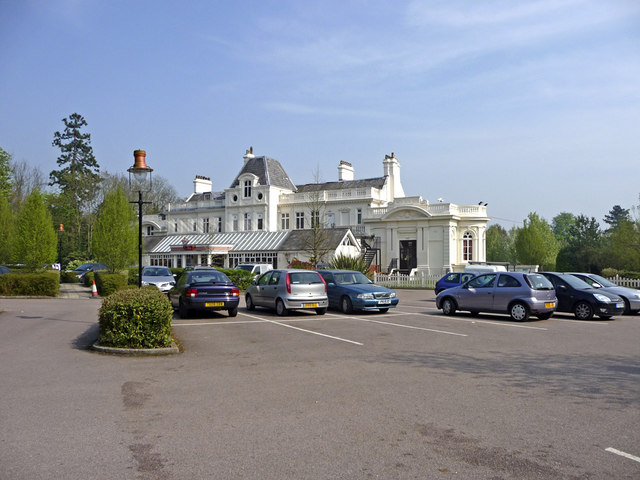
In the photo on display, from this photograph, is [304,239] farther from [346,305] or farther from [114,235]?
[346,305]

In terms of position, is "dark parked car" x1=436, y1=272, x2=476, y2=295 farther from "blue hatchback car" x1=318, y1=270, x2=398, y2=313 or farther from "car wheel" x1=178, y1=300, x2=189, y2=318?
"car wheel" x1=178, y1=300, x2=189, y2=318

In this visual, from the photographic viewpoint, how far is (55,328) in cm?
1508

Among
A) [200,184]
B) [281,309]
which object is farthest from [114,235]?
[200,184]

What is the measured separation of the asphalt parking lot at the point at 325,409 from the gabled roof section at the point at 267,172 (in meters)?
52.1

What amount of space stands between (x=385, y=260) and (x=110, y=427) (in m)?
49.8

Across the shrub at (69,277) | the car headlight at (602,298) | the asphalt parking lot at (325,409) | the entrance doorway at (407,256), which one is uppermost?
the entrance doorway at (407,256)

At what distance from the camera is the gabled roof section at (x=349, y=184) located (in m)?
60.1

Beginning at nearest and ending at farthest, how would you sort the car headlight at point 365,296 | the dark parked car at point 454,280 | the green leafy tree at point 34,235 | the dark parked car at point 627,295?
the car headlight at point 365,296
the dark parked car at point 627,295
the dark parked car at point 454,280
the green leafy tree at point 34,235

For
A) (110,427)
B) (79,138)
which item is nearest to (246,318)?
(110,427)

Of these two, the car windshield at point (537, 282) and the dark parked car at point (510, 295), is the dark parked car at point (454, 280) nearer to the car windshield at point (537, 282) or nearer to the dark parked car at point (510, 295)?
the dark parked car at point (510, 295)

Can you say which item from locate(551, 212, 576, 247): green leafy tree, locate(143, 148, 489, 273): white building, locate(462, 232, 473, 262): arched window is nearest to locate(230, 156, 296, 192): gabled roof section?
locate(143, 148, 489, 273): white building

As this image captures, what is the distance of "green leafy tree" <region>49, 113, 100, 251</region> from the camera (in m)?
67.1

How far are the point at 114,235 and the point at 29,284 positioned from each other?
4.89 metres

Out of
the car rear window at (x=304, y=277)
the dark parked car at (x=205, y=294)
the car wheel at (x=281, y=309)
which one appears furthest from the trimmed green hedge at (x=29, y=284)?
the car rear window at (x=304, y=277)
